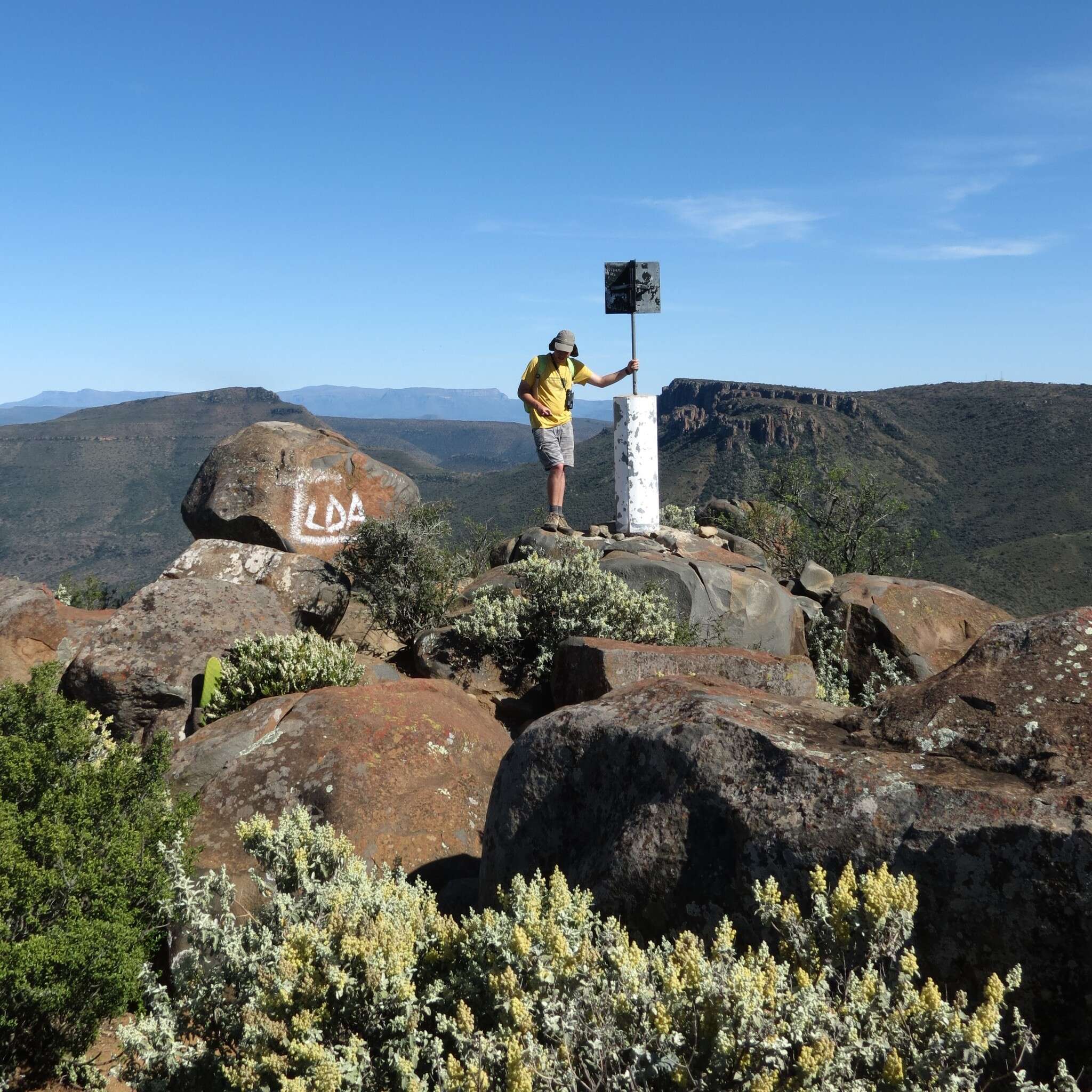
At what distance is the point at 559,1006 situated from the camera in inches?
120

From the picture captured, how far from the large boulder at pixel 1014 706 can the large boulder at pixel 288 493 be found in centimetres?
1029

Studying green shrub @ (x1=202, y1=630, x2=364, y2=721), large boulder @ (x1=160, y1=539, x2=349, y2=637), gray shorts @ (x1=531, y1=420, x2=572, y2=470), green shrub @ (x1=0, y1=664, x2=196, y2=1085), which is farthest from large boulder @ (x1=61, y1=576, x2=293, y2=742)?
gray shorts @ (x1=531, y1=420, x2=572, y2=470)

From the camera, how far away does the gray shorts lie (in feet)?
45.1

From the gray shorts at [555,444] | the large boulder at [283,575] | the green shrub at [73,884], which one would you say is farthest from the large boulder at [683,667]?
the gray shorts at [555,444]

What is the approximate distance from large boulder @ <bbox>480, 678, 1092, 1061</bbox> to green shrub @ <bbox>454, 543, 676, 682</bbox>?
15.2ft

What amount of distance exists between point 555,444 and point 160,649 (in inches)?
254

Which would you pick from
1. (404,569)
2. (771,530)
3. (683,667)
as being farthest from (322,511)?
(771,530)

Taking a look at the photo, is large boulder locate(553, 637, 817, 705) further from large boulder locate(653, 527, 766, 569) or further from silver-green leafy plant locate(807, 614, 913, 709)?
large boulder locate(653, 527, 766, 569)

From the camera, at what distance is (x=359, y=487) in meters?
14.1

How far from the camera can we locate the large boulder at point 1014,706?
12.7 feet

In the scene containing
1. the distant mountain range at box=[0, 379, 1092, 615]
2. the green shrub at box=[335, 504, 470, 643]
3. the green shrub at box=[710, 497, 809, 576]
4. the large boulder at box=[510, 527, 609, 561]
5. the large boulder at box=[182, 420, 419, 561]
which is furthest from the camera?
the distant mountain range at box=[0, 379, 1092, 615]

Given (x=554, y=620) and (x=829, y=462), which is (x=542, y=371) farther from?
(x=829, y=462)

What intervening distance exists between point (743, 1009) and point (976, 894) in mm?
1114

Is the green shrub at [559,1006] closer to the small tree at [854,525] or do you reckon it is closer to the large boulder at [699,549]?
the large boulder at [699,549]
